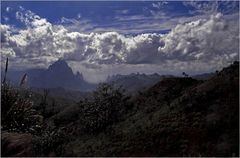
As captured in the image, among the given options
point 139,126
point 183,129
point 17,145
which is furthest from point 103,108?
point 183,129

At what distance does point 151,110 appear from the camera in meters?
42.7

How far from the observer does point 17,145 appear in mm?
33219

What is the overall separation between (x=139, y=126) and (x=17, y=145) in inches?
377

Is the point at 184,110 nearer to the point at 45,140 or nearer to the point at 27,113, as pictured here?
the point at 45,140

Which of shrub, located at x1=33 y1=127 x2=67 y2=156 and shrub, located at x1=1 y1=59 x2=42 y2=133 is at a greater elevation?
shrub, located at x1=1 y1=59 x2=42 y2=133

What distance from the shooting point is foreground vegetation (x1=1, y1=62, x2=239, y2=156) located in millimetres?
25828

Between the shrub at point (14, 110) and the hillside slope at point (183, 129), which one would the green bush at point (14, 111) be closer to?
the shrub at point (14, 110)

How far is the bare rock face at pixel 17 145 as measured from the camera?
31.7 metres

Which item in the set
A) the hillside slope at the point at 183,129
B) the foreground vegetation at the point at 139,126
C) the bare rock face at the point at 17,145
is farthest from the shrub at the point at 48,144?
the hillside slope at the point at 183,129

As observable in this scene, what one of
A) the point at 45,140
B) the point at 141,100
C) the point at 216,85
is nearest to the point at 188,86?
the point at 141,100

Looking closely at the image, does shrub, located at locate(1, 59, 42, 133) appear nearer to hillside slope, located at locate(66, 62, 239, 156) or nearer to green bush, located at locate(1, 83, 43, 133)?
green bush, located at locate(1, 83, 43, 133)

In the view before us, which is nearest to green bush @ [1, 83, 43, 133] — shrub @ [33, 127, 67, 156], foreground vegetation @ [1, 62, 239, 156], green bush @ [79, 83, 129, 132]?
foreground vegetation @ [1, 62, 239, 156]

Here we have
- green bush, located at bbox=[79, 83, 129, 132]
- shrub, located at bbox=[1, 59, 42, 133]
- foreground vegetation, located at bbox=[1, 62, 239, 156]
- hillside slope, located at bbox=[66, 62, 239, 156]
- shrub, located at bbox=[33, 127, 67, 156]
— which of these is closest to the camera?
shrub, located at bbox=[1, 59, 42, 133]

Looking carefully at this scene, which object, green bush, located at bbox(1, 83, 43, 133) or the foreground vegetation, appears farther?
the foreground vegetation
